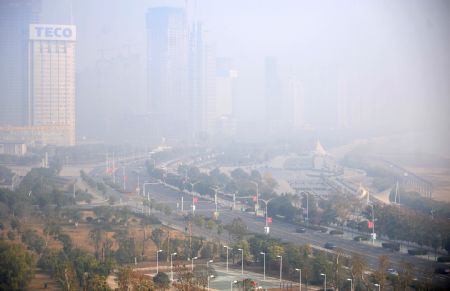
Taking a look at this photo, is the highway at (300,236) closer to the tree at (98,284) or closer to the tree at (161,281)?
the tree at (161,281)

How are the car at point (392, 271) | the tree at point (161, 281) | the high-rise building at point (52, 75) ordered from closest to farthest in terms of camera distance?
the tree at point (161, 281), the car at point (392, 271), the high-rise building at point (52, 75)

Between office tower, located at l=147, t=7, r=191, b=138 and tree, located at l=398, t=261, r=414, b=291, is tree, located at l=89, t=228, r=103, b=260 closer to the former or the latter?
tree, located at l=398, t=261, r=414, b=291

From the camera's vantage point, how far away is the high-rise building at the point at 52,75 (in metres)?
30.8

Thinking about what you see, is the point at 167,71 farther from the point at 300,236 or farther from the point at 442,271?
the point at 442,271

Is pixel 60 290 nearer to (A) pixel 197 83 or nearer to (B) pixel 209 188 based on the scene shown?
(B) pixel 209 188

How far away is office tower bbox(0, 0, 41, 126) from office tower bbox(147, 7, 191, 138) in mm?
6464

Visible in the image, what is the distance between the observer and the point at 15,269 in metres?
7.85

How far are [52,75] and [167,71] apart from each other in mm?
9258

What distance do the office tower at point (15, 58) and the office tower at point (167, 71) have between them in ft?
21.2

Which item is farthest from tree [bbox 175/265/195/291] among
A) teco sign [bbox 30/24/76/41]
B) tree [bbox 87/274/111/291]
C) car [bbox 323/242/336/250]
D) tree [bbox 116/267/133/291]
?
teco sign [bbox 30/24/76/41]

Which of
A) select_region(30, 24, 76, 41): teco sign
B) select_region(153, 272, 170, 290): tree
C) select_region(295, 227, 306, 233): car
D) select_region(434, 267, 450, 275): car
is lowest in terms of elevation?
select_region(295, 227, 306, 233): car

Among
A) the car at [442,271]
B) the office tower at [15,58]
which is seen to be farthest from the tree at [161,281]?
the office tower at [15,58]

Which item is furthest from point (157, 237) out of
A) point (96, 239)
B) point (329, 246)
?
point (329, 246)

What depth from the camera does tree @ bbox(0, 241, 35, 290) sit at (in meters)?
7.68
